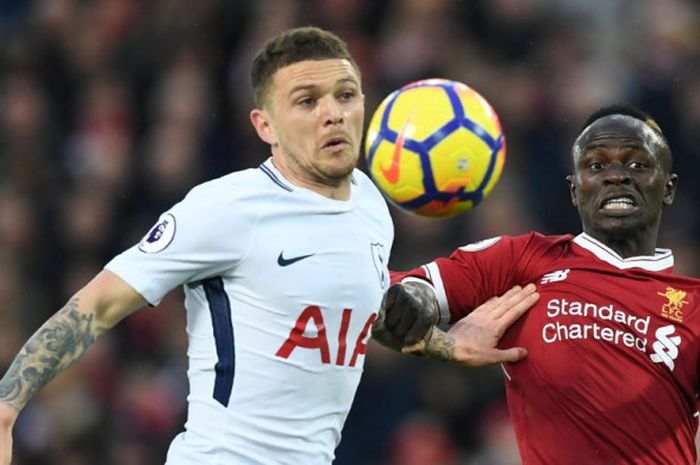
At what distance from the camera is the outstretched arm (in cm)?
442

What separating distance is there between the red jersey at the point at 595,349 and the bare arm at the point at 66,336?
146cm

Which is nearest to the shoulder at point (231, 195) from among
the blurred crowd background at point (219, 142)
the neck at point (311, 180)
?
the neck at point (311, 180)

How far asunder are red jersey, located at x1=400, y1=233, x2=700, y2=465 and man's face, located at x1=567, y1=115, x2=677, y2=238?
151 mm

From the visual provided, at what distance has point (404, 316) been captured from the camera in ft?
17.6

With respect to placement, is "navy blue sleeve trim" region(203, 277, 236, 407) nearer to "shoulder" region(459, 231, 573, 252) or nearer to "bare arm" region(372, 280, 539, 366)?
"bare arm" region(372, 280, 539, 366)

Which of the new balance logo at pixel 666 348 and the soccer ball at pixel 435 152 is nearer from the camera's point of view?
the new balance logo at pixel 666 348

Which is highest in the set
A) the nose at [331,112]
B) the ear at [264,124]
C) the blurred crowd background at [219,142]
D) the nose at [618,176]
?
the nose at [331,112]

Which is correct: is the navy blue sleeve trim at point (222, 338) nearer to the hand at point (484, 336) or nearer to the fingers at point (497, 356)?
the hand at point (484, 336)

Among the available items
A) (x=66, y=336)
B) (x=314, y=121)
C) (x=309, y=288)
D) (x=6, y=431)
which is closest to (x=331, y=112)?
(x=314, y=121)

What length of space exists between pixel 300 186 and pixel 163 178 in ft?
19.5

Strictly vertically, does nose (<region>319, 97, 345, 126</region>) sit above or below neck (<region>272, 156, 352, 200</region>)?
above

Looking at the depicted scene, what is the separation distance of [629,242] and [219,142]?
559cm

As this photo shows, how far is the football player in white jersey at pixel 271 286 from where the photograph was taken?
463 cm

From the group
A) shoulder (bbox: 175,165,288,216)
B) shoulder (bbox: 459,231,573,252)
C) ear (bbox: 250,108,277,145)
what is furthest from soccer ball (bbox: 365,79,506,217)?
shoulder (bbox: 175,165,288,216)
